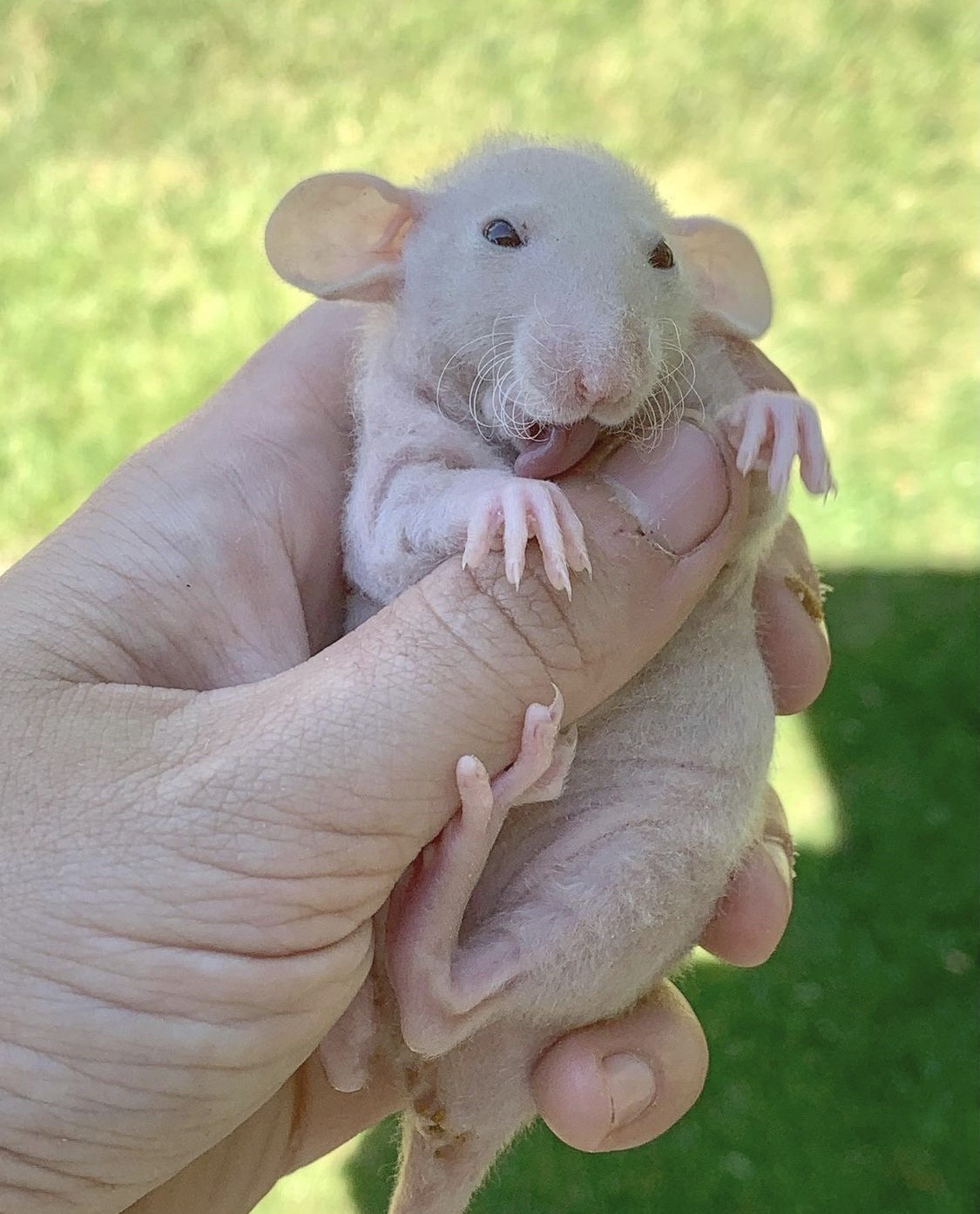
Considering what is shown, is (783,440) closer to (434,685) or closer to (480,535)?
(480,535)

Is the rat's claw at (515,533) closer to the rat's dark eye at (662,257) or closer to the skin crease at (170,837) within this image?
the skin crease at (170,837)

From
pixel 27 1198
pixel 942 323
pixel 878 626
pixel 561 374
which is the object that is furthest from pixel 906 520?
pixel 27 1198

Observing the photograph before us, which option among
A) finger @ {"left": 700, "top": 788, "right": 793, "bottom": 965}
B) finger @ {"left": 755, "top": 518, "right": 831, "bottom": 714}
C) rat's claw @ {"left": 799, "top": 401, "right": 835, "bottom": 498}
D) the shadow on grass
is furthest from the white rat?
the shadow on grass

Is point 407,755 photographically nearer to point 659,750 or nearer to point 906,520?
point 659,750

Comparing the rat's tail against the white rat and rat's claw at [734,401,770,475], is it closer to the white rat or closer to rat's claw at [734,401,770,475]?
the white rat

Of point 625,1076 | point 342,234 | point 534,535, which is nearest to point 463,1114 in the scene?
point 625,1076

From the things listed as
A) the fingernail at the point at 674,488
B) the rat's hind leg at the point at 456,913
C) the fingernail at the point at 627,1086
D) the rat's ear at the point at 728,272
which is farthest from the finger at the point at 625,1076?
the rat's ear at the point at 728,272

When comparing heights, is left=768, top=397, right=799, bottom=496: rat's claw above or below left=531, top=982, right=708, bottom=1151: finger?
above
